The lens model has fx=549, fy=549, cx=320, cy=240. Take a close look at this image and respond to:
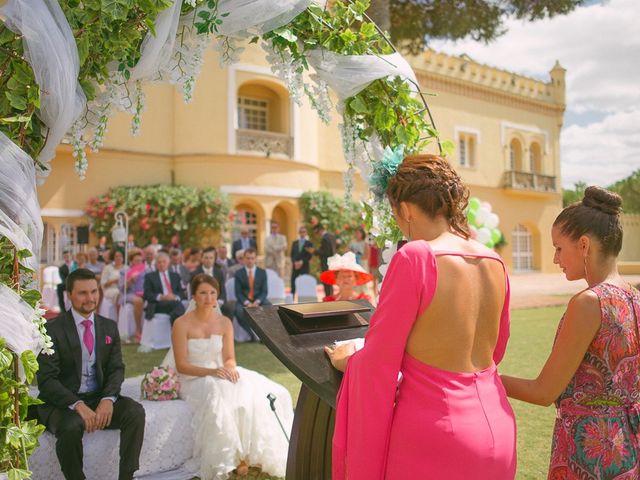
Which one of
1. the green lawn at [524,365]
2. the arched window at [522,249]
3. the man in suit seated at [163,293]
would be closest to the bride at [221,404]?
the green lawn at [524,365]

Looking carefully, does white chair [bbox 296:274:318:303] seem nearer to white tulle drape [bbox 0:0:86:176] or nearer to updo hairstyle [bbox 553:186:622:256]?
white tulle drape [bbox 0:0:86:176]

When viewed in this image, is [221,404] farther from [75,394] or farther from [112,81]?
[112,81]

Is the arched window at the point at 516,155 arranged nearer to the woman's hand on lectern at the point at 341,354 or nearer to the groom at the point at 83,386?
the groom at the point at 83,386

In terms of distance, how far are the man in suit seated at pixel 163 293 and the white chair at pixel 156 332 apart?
3.1 inches

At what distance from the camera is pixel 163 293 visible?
910cm

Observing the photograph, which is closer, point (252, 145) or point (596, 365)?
point (596, 365)

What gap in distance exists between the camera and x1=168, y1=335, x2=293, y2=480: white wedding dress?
4.11 metres

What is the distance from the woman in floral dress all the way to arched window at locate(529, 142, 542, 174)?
92.9ft

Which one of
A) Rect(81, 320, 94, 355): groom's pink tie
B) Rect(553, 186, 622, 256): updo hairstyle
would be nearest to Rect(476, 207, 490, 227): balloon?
Rect(81, 320, 94, 355): groom's pink tie

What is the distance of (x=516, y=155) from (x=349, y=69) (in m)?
26.8

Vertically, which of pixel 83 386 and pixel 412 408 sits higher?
pixel 412 408

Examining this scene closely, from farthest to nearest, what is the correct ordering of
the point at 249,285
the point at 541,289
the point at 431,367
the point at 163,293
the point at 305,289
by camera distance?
the point at 541,289 < the point at 305,289 < the point at 249,285 < the point at 163,293 < the point at 431,367

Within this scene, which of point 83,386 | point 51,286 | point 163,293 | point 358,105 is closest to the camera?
point 358,105

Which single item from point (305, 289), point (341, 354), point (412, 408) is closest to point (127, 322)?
point (305, 289)
